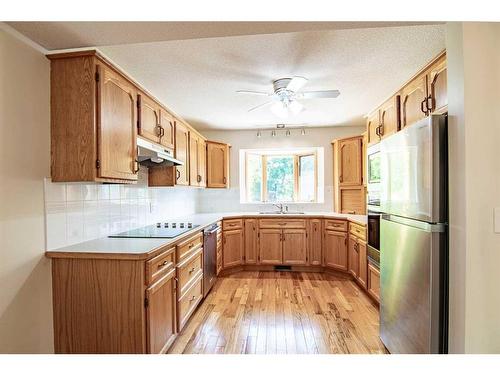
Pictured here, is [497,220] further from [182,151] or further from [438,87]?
[182,151]

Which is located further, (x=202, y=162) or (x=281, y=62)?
(x=202, y=162)

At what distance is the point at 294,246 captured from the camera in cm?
413

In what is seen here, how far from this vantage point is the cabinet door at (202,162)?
3.99 meters

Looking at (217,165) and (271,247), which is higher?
(217,165)

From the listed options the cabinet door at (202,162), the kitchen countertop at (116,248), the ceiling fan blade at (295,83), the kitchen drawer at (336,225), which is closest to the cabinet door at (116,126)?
the kitchen countertop at (116,248)

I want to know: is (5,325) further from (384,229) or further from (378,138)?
(378,138)

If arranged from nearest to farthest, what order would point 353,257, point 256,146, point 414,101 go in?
point 414,101, point 353,257, point 256,146

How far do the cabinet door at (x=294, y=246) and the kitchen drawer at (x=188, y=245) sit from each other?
165 centimetres

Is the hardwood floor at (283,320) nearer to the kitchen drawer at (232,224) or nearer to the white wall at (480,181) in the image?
the kitchen drawer at (232,224)

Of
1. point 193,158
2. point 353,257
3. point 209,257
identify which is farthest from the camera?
point 193,158

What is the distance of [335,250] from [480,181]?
282 cm

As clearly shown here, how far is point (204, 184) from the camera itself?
14.0 feet

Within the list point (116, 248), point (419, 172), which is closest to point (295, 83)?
point (419, 172)
